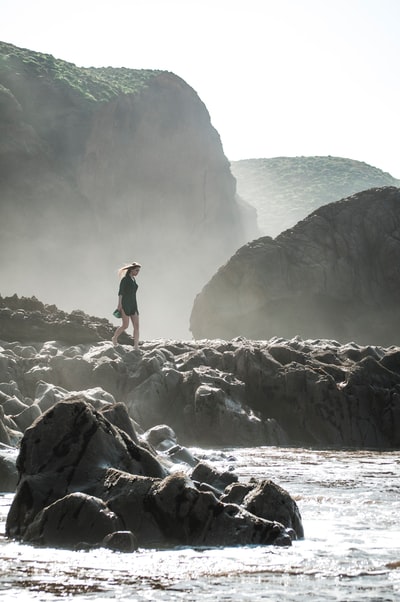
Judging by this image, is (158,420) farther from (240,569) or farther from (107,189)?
(107,189)

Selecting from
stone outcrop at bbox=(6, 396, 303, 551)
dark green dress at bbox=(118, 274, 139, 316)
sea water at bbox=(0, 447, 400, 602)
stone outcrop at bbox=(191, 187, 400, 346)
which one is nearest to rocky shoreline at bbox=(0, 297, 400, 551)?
stone outcrop at bbox=(6, 396, 303, 551)

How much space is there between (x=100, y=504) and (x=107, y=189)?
85.5 m

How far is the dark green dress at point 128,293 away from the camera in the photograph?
74.1 feet

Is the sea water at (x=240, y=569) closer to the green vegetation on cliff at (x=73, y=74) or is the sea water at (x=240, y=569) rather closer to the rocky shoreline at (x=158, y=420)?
the rocky shoreline at (x=158, y=420)

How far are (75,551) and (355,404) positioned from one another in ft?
51.5

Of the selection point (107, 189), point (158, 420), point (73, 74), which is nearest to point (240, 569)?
point (158, 420)

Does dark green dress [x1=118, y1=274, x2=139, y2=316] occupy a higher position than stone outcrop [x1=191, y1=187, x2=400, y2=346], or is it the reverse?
stone outcrop [x1=191, y1=187, x2=400, y2=346]

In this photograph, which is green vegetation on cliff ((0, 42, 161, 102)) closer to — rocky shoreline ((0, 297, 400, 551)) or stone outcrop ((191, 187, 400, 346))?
stone outcrop ((191, 187, 400, 346))

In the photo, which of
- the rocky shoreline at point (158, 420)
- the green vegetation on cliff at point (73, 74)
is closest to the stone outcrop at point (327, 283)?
the rocky shoreline at point (158, 420)

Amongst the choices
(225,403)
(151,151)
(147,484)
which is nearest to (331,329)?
(225,403)

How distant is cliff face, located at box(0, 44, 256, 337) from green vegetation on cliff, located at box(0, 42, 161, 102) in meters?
0.22

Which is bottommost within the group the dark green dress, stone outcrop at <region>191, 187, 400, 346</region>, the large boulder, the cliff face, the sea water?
the sea water

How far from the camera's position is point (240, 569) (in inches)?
285

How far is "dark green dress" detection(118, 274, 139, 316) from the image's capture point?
74.1 feet
